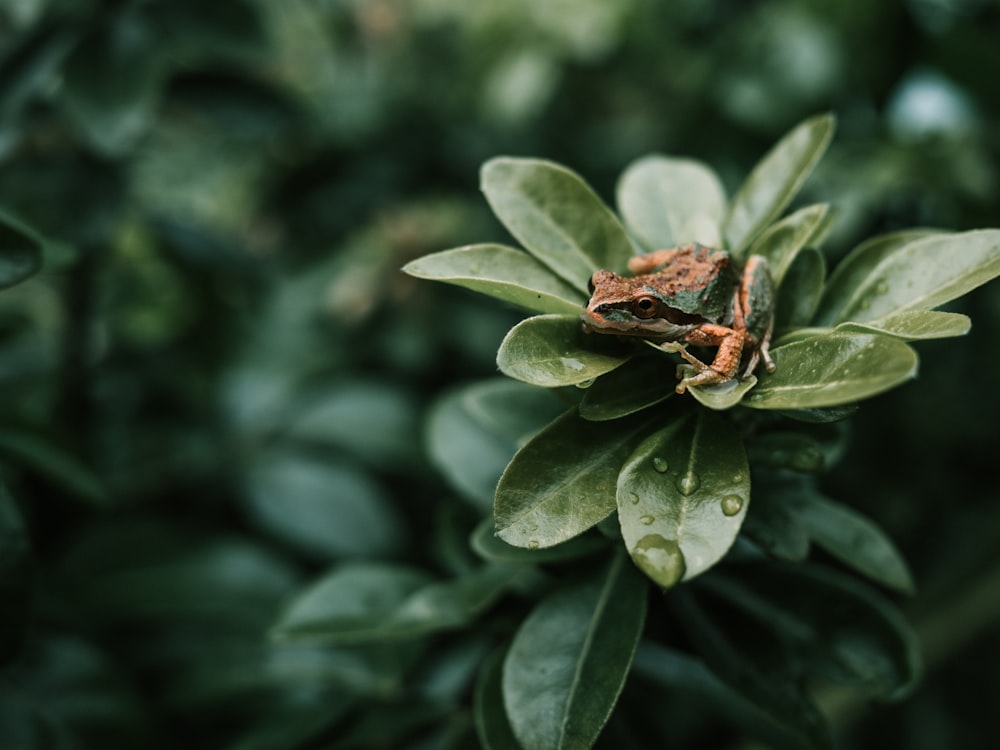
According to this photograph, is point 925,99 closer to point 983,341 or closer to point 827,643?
point 983,341

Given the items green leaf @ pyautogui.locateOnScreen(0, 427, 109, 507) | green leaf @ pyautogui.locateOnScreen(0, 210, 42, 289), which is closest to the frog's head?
green leaf @ pyautogui.locateOnScreen(0, 210, 42, 289)

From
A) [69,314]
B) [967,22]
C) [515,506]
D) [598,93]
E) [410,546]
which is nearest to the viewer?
[515,506]

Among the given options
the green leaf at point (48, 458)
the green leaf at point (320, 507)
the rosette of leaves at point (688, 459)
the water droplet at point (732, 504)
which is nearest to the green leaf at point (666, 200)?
the rosette of leaves at point (688, 459)

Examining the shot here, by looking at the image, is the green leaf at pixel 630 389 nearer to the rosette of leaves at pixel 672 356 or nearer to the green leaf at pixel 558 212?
the rosette of leaves at pixel 672 356

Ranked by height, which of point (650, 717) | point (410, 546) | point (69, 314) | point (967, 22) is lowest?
point (410, 546)

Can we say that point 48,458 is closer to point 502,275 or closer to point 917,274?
point 502,275

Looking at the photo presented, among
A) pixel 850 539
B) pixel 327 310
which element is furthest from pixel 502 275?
pixel 327 310

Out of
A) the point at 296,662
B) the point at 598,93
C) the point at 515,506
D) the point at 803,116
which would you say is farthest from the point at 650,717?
the point at 598,93
